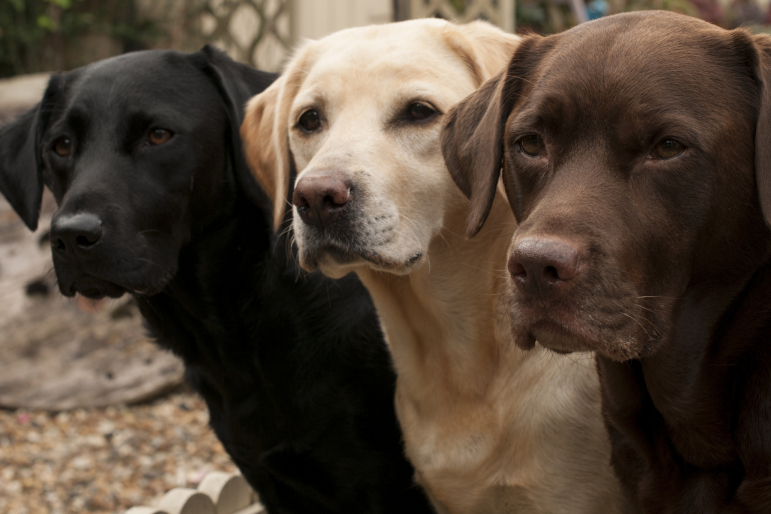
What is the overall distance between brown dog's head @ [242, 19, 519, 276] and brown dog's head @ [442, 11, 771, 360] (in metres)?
0.49

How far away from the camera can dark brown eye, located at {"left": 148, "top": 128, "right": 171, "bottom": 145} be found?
2768 mm

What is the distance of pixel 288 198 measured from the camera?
9.39 feet

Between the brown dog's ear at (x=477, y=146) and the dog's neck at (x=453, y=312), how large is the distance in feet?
0.83

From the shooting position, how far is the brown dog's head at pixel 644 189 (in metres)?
1.70

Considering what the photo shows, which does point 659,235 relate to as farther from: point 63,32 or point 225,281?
point 63,32

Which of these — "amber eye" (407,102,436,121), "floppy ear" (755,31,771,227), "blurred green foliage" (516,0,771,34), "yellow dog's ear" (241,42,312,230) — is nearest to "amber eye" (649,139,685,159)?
"floppy ear" (755,31,771,227)

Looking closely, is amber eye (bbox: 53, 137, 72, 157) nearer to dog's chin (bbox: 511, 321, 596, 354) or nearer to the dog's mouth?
the dog's mouth

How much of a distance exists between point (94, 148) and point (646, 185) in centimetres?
190

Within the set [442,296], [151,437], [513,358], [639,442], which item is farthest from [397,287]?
[151,437]

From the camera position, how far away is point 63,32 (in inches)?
294

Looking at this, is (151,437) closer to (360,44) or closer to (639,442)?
(360,44)

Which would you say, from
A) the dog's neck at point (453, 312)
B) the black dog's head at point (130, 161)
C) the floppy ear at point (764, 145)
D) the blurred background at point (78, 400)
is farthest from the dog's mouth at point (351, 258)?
the blurred background at point (78, 400)

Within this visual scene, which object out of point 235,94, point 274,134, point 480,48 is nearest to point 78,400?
point 235,94

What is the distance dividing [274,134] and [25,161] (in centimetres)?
102
